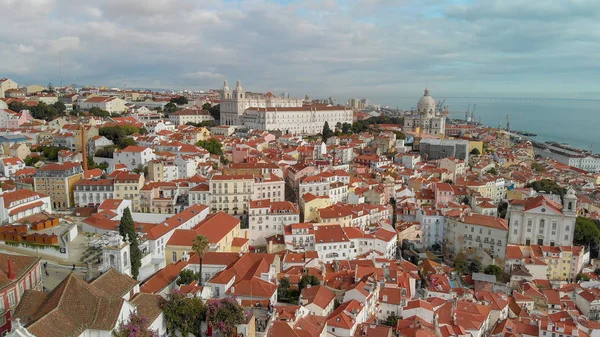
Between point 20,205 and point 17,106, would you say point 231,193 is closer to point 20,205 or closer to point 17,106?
point 20,205

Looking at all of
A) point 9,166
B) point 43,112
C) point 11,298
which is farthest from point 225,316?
point 43,112

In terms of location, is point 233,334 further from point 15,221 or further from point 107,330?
point 15,221

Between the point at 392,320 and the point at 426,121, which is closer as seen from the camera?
the point at 392,320

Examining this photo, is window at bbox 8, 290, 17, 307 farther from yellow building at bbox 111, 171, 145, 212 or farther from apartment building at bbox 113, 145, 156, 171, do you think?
apartment building at bbox 113, 145, 156, 171

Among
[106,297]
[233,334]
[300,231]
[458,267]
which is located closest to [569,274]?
[458,267]

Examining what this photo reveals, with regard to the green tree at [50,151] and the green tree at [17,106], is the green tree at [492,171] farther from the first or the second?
the green tree at [17,106]

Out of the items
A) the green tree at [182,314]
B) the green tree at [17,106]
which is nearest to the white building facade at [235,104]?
the green tree at [17,106]
